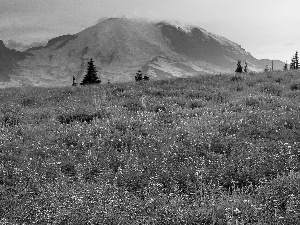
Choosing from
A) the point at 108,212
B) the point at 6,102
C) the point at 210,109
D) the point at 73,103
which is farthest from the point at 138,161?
the point at 6,102

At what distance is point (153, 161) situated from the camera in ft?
29.7

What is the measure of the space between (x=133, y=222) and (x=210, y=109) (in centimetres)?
809

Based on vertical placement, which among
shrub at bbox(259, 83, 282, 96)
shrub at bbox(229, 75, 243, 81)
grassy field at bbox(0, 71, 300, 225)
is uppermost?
shrub at bbox(229, 75, 243, 81)

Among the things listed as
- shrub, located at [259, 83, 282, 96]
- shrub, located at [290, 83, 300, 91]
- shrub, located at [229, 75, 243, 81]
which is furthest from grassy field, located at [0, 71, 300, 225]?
shrub, located at [229, 75, 243, 81]

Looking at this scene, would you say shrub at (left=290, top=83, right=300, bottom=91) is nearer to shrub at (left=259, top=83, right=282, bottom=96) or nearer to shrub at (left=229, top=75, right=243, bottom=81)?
shrub at (left=259, top=83, right=282, bottom=96)

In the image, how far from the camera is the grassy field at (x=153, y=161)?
6578 millimetres

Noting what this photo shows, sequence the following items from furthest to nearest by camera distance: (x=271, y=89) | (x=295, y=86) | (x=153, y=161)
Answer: (x=295, y=86) < (x=271, y=89) < (x=153, y=161)

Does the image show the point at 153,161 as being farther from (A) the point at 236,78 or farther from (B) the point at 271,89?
(A) the point at 236,78

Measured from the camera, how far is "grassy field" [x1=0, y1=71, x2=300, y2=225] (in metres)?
6.58

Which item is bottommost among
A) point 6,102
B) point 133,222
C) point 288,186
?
point 133,222

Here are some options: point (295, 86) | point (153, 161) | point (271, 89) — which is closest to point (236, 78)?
point (271, 89)

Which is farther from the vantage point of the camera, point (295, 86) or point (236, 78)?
point (236, 78)

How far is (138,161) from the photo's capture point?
30.0 ft

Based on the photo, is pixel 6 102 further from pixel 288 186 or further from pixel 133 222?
pixel 288 186
